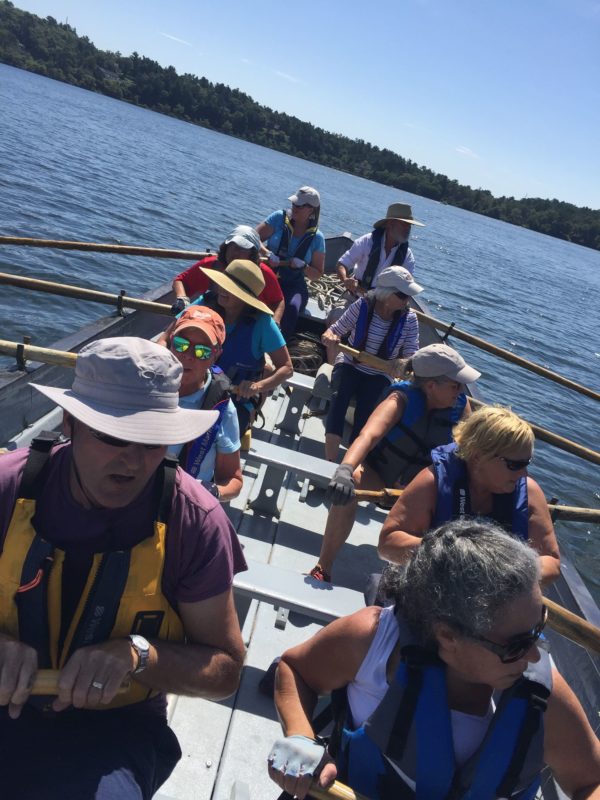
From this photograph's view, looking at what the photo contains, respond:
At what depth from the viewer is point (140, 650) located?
1575 millimetres

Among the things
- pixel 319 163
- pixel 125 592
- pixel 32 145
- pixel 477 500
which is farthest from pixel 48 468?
pixel 319 163

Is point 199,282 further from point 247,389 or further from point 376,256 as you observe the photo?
point 376,256

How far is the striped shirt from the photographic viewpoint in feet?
15.4

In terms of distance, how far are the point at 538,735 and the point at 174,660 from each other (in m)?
0.92

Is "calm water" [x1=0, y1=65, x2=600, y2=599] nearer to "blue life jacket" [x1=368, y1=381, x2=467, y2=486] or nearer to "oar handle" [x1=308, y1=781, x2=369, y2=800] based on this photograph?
"blue life jacket" [x1=368, y1=381, x2=467, y2=486]

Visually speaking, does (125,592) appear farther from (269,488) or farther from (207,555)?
(269,488)

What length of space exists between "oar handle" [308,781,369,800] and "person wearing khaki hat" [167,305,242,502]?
4.30ft

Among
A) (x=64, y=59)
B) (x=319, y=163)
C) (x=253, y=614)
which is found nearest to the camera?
(x=253, y=614)

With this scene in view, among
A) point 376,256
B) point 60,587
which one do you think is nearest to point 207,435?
point 60,587

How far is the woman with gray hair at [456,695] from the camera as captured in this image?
1.58m

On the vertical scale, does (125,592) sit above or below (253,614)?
above

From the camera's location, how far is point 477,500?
276 centimetres

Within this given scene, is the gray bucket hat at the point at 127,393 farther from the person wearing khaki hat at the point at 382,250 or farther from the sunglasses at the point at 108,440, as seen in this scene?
the person wearing khaki hat at the point at 382,250

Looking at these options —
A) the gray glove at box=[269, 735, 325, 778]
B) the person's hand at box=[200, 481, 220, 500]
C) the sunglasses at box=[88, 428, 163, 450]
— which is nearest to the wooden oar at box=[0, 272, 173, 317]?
the person's hand at box=[200, 481, 220, 500]
